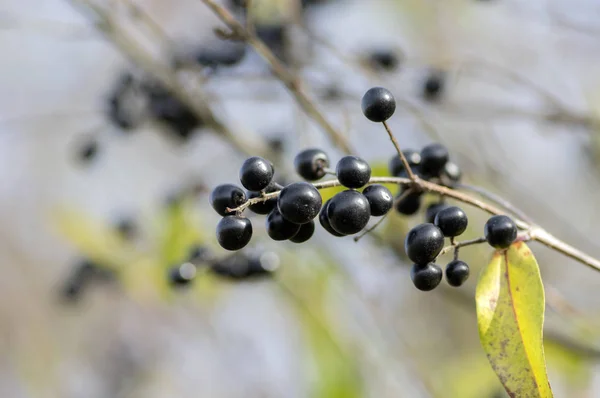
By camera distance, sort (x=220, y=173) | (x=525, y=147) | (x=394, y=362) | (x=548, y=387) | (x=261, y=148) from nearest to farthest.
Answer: (x=548, y=387) < (x=261, y=148) < (x=394, y=362) < (x=220, y=173) < (x=525, y=147)

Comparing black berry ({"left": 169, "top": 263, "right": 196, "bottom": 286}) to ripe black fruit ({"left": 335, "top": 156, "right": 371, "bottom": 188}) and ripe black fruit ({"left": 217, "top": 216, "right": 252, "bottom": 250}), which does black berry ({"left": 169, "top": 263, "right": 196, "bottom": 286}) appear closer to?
ripe black fruit ({"left": 217, "top": 216, "right": 252, "bottom": 250})

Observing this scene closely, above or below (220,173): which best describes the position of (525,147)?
below

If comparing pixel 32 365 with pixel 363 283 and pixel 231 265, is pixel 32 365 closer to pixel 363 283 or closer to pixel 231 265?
pixel 363 283

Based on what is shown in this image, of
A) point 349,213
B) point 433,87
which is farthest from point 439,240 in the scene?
point 433,87

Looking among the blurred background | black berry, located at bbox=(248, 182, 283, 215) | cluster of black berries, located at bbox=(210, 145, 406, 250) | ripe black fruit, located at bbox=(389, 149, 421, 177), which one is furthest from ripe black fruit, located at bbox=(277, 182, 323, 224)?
the blurred background

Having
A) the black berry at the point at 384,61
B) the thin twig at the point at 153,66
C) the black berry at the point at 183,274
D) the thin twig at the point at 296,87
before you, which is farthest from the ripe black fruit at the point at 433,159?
the black berry at the point at 384,61

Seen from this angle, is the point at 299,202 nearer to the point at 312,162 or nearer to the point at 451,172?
the point at 312,162

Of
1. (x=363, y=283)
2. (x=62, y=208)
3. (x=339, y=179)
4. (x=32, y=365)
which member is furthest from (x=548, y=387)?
(x=32, y=365)
